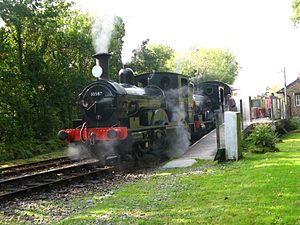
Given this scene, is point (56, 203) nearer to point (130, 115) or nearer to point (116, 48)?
point (130, 115)

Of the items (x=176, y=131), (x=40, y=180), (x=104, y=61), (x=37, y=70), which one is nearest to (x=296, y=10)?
(x=176, y=131)

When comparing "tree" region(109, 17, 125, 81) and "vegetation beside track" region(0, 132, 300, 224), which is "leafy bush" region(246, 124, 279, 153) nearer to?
"vegetation beside track" region(0, 132, 300, 224)

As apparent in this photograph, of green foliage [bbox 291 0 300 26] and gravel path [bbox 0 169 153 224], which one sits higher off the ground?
green foliage [bbox 291 0 300 26]

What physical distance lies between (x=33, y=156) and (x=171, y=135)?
7283mm

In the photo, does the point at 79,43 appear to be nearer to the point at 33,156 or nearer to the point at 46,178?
the point at 33,156

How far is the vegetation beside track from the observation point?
578cm

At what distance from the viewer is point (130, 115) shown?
1283 cm

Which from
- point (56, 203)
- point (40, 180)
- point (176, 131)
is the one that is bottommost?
point (56, 203)

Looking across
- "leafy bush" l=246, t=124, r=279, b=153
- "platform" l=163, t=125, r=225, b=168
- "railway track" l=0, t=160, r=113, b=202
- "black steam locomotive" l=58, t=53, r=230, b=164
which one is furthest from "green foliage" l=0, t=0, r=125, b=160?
"leafy bush" l=246, t=124, r=279, b=153

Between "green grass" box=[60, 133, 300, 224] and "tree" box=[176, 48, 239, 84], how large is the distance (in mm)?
69906

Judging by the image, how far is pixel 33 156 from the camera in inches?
736

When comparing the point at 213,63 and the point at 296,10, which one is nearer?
the point at 296,10

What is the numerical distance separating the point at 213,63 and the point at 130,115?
7327cm

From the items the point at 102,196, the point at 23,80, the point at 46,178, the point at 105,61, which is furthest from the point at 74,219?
the point at 23,80
